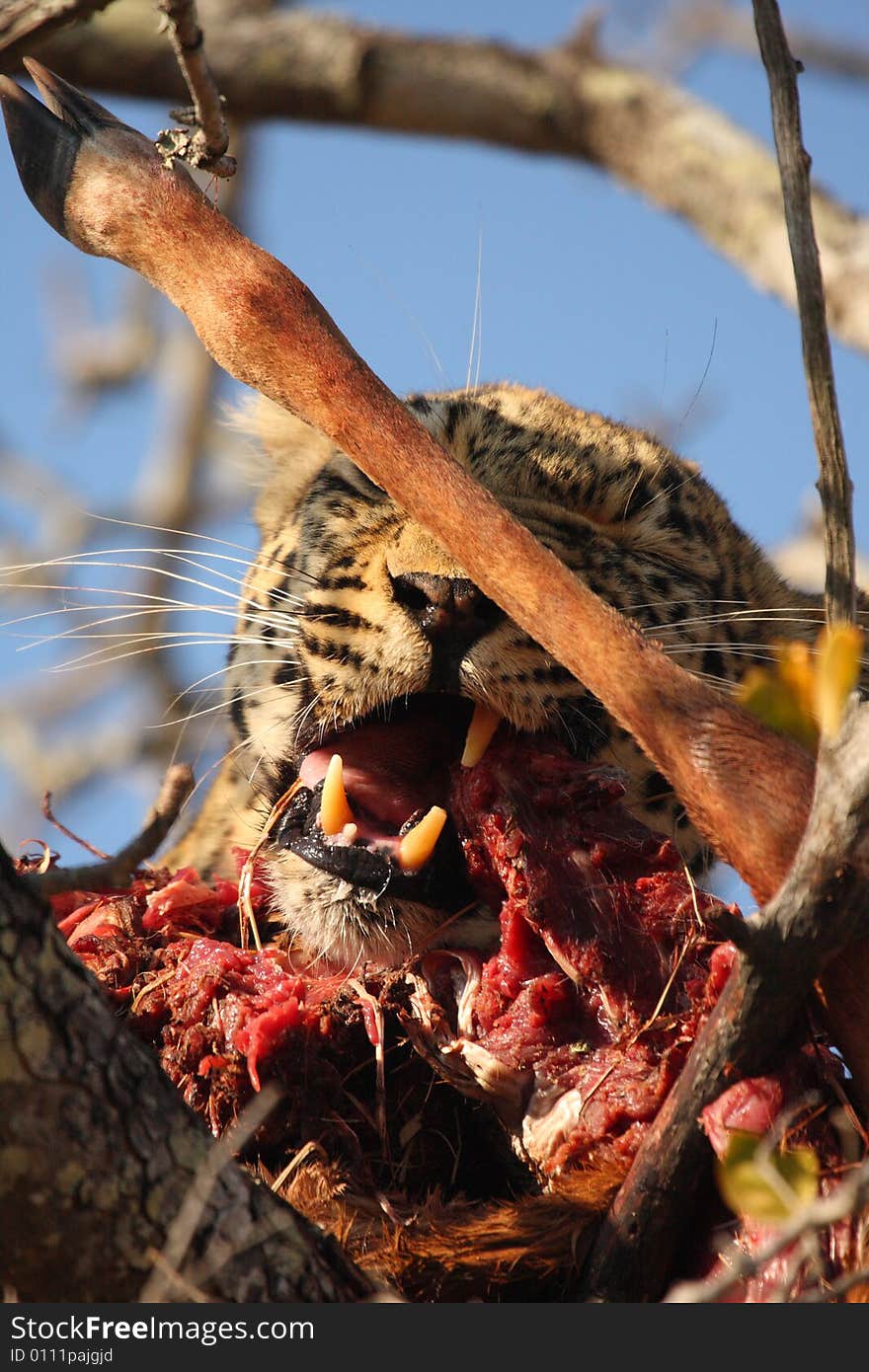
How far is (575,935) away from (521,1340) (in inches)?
42.8

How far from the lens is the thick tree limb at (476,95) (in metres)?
6.76

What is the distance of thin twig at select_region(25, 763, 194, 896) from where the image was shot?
2.24 m

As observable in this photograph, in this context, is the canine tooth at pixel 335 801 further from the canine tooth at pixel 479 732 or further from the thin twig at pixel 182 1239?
the thin twig at pixel 182 1239

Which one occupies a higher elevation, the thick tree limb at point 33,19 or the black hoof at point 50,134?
the thick tree limb at point 33,19

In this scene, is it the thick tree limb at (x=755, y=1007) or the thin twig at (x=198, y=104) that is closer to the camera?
the thick tree limb at (x=755, y=1007)

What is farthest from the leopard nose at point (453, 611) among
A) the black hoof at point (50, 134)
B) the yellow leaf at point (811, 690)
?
the yellow leaf at point (811, 690)

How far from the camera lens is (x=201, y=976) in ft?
12.7

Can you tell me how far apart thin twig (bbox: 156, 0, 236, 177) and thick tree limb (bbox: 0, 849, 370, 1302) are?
64.9 inches

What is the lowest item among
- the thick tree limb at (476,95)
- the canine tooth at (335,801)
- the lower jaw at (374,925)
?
the lower jaw at (374,925)

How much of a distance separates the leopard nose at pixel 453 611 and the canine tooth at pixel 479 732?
8.6 inches

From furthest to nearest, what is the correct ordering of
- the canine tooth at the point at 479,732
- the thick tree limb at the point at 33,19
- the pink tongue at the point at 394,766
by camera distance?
the pink tongue at the point at 394,766
the canine tooth at the point at 479,732
the thick tree limb at the point at 33,19

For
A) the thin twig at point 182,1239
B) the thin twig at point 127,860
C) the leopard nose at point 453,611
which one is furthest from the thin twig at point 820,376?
the leopard nose at point 453,611

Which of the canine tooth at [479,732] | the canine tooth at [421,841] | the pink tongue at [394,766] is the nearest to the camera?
the canine tooth at [421,841]

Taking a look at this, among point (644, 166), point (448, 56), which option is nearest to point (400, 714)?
point (644, 166)
